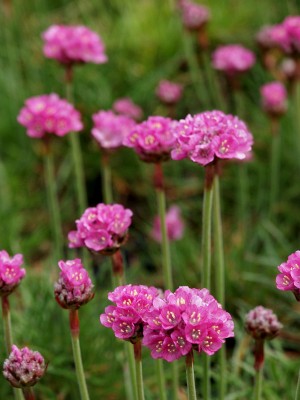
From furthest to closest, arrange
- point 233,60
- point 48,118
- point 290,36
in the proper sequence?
1. point 233,60
2. point 290,36
3. point 48,118

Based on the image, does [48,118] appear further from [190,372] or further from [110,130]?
[190,372]

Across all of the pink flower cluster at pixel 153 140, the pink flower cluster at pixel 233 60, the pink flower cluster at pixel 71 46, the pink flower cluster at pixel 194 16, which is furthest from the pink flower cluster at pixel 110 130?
the pink flower cluster at pixel 194 16

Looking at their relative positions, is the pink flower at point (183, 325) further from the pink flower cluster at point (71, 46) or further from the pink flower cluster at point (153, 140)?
the pink flower cluster at point (71, 46)

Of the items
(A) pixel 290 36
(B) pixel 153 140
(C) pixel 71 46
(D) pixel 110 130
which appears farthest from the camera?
(A) pixel 290 36

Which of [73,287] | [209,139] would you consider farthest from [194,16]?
[73,287]

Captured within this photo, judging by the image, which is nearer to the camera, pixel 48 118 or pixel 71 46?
pixel 48 118

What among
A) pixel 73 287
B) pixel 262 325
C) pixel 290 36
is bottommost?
pixel 262 325

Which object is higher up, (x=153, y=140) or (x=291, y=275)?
(x=153, y=140)
